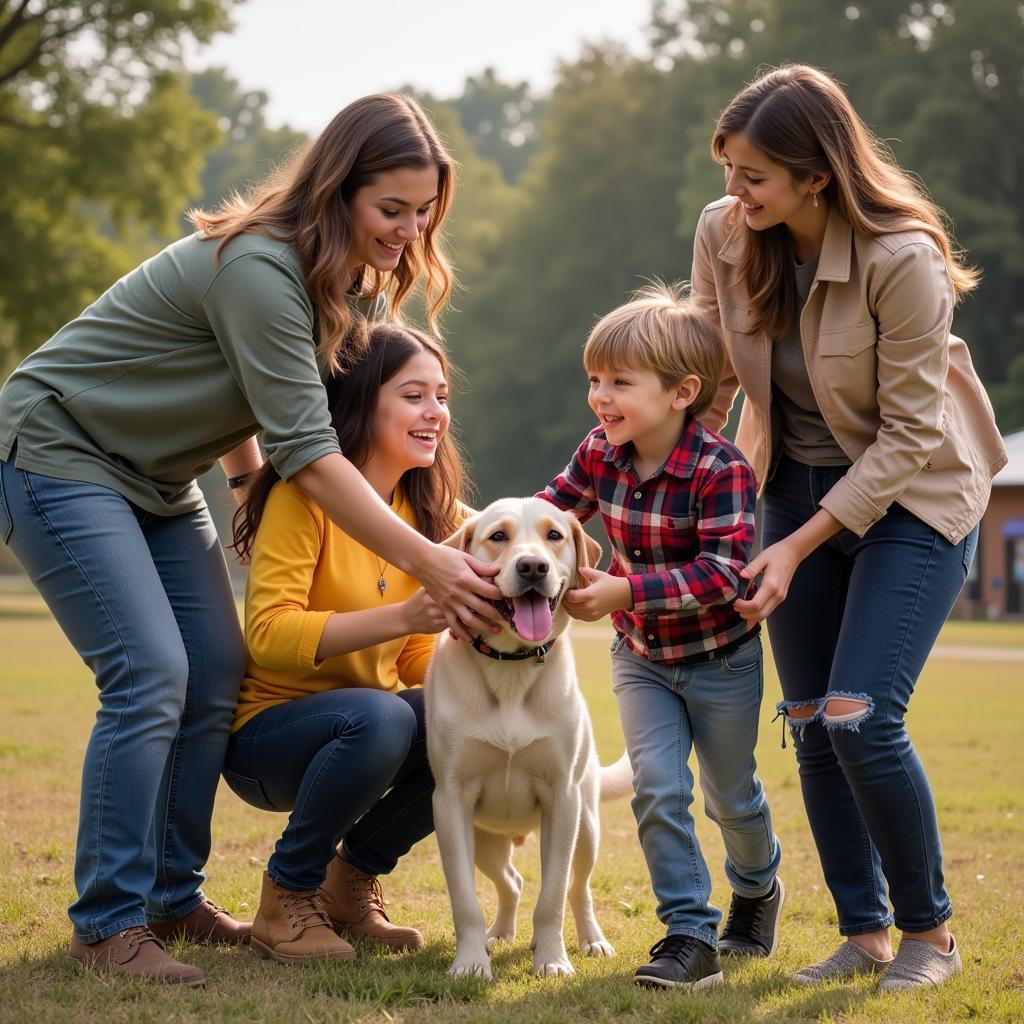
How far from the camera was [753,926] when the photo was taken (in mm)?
4500

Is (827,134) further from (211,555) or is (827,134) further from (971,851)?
(971,851)

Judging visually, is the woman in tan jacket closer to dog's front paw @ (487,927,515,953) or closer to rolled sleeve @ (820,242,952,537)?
rolled sleeve @ (820,242,952,537)

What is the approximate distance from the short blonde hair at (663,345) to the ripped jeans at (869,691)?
0.44 m

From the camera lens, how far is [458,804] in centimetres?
417

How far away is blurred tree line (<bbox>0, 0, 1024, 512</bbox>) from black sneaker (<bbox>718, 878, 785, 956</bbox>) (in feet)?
85.7

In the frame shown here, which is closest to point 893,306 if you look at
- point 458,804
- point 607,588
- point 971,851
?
point 607,588

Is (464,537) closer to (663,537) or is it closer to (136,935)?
(663,537)

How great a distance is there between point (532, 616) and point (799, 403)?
3.78ft

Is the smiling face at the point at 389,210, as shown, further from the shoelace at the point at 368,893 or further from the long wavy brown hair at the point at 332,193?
the shoelace at the point at 368,893

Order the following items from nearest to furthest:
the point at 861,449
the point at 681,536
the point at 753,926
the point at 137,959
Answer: the point at 137,959 < the point at 861,449 < the point at 681,536 < the point at 753,926

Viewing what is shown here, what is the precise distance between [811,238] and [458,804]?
2084 mm

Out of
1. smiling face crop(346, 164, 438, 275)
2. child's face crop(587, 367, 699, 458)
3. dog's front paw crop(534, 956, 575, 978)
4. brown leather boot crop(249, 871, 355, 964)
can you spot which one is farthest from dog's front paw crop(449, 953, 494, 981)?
smiling face crop(346, 164, 438, 275)

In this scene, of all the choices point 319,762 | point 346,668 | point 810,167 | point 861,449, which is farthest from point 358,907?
point 810,167

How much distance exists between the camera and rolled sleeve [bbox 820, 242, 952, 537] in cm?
393
